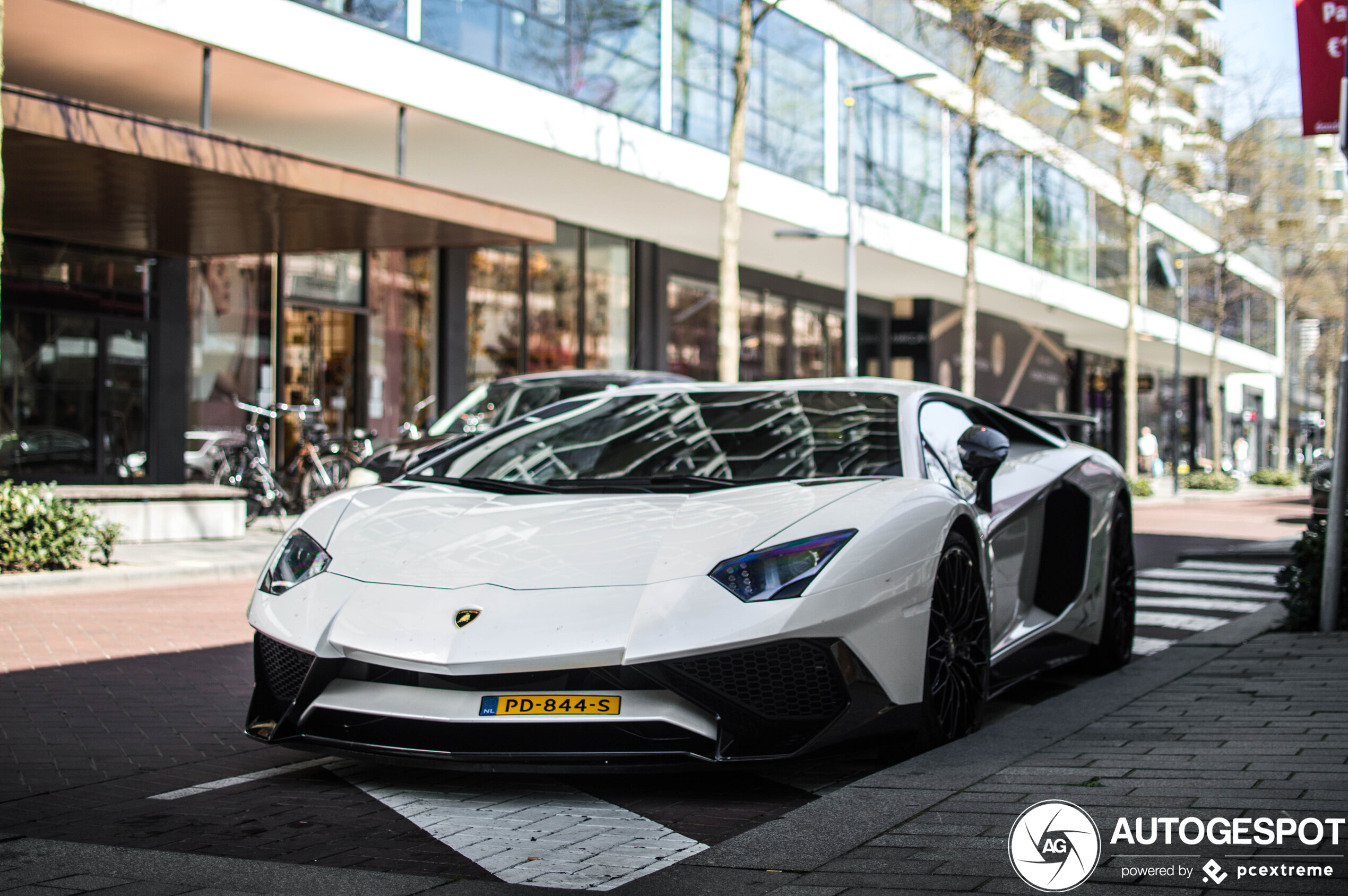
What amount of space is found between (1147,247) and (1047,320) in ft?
36.0

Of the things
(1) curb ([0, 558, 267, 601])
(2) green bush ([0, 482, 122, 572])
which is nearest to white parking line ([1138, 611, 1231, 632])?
(1) curb ([0, 558, 267, 601])

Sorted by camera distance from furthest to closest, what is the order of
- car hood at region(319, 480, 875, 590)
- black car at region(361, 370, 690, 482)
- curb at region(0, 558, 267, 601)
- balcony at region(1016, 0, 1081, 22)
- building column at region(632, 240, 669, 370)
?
building column at region(632, 240, 669, 370) < balcony at region(1016, 0, 1081, 22) < black car at region(361, 370, 690, 482) < curb at region(0, 558, 267, 601) < car hood at region(319, 480, 875, 590)

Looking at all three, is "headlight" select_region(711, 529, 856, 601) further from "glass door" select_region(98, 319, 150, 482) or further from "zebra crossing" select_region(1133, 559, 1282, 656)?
"glass door" select_region(98, 319, 150, 482)

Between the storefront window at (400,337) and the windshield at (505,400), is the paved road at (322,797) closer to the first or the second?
the windshield at (505,400)

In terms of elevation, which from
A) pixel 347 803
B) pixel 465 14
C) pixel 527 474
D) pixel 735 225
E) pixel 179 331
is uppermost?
pixel 465 14

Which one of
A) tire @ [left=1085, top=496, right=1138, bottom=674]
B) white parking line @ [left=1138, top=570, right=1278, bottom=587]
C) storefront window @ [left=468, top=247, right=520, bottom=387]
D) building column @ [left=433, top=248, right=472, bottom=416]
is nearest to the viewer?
tire @ [left=1085, top=496, right=1138, bottom=674]

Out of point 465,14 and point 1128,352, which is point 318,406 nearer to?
point 465,14

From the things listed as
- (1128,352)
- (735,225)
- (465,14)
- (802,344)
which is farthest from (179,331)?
(1128,352)

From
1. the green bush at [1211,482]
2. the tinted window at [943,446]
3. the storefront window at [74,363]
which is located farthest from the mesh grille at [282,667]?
the green bush at [1211,482]

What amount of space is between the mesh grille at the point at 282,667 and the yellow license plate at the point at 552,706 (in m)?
0.59

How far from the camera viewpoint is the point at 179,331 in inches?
728

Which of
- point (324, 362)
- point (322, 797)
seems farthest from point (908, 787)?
point (324, 362)

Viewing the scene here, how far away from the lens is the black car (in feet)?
42.8

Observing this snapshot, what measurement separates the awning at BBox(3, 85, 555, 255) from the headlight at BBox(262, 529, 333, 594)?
8168 millimetres
